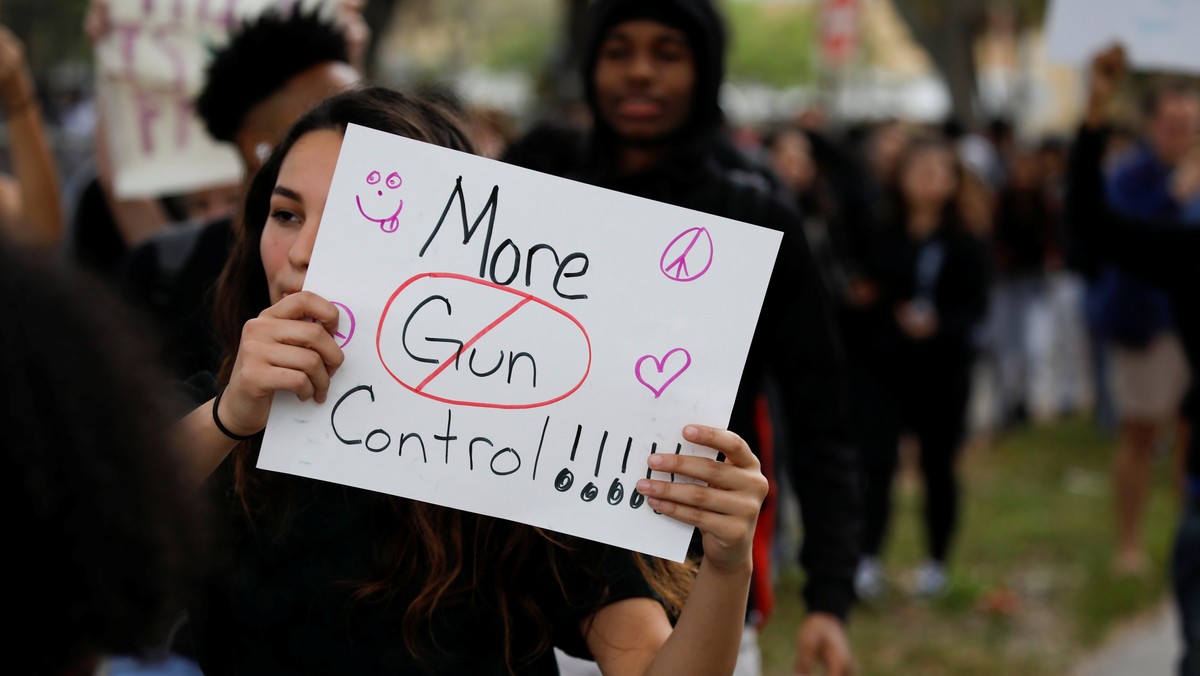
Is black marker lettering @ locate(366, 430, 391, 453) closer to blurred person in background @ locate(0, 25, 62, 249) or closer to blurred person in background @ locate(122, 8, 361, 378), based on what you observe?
blurred person in background @ locate(122, 8, 361, 378)

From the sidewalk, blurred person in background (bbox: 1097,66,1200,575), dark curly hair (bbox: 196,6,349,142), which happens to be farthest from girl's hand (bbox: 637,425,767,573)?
blurred person in background (bbox: 1097,66,1200,575)

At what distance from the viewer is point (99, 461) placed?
102 centimetres

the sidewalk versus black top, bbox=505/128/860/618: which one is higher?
black top, bbox=505/128/860/618

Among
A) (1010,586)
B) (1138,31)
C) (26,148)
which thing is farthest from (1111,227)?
(1010,586)

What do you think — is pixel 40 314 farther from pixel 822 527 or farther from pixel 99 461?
pixel 822 527

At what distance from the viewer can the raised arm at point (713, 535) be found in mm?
1653

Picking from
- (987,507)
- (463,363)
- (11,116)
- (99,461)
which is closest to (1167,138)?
(987,507)

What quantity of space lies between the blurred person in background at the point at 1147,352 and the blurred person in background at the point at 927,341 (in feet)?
2.59

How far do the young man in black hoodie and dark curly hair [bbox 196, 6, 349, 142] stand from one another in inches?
24.0

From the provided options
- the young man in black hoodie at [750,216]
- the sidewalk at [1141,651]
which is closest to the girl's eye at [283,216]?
the young man in black hoodie at [750,216]

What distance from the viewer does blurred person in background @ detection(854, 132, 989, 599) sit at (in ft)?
20.5

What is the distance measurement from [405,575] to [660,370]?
1.50ft

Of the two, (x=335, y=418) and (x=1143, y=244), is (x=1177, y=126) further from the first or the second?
(x=335, y=418)

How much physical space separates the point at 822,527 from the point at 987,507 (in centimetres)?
561
